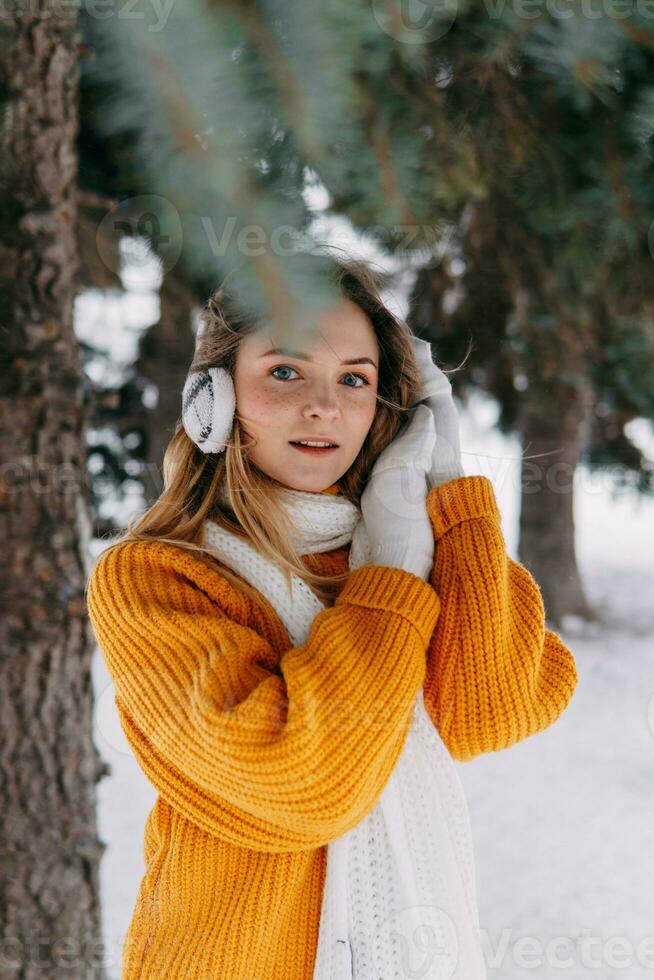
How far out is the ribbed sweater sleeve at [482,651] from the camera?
1.06 metres

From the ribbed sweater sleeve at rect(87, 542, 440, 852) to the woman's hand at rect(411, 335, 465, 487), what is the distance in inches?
9.1

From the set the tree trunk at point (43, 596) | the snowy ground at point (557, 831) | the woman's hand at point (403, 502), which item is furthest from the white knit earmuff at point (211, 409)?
the tree trunk at point (43, 596)

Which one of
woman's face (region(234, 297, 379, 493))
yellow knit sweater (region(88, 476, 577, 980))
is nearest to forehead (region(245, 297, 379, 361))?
woman's face (region(234, 297, 379, 493))

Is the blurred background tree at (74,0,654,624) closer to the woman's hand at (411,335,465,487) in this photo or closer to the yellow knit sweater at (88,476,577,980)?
the woman's hand at (411,335,465,487)

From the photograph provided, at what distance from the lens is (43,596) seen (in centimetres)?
157

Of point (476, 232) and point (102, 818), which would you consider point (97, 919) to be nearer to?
point (102, 818)

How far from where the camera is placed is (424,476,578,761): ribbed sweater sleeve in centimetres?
106

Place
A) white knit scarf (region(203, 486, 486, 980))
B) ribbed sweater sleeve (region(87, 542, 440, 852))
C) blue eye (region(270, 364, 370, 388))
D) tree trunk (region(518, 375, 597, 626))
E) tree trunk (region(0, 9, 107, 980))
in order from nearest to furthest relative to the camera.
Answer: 1. ribbed sweater sleeve (region(87, 542, 440, 852))
2. white knit scarf (region(203, 486, 486, 980))
3. blue eye (region(270, 364, 370, 388))
4. tree trunk (region(0, 9, 107, 980))
5. tree trunk (region(518, 375, 597, 626))

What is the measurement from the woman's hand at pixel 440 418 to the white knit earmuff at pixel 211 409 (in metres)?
0.32

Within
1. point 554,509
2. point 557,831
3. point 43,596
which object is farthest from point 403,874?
point 554,509

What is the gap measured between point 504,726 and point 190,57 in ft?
2.86

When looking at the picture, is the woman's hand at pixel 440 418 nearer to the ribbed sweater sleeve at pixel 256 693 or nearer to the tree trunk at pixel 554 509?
the ribbed sweater sleeve at pixel 256 693

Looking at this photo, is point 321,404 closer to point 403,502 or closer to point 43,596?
point 403,502

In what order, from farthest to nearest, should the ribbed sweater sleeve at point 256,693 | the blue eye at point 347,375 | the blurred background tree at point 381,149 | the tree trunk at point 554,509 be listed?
the tree trunk at point 554,509, the blue eye at point 347,375, the ribbed sweater sleeve at point 256,693, the blurred background tree at point 381,149
